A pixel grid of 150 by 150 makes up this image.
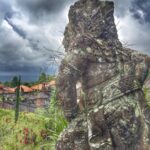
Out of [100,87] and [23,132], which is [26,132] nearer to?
[23,132]

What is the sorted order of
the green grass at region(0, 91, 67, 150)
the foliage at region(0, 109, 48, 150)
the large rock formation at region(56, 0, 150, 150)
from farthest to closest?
the foliage at region(0, 109, 48, 150)
the green grass at region(0, 91, 67, 150)
the large rock formation at region(56, 0, 150, 150)

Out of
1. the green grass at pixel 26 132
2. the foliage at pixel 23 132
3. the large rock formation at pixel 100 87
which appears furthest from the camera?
the foliage at pixel 23 132

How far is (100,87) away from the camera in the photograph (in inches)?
350

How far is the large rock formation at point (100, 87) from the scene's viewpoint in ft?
27.9

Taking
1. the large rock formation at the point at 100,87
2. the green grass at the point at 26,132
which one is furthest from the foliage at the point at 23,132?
the large rock formation at the point at 100,87

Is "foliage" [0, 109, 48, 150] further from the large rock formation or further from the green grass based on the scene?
the large rock formation

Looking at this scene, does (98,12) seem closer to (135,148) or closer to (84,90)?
(84,90)

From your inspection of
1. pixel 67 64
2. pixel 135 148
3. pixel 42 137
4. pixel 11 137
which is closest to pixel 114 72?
pixel 67 64

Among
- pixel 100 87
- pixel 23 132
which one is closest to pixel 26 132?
pixel 23 132

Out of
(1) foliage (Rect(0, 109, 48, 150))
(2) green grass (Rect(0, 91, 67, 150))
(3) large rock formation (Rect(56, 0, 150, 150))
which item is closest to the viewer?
(3) large rock formation (Rect(56, 0, 150, 150))

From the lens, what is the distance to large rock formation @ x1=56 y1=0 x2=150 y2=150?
8.50 m

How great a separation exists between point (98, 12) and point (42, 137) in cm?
1356

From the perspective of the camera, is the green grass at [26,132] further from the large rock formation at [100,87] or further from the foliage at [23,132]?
the large rock formation at [100,87]

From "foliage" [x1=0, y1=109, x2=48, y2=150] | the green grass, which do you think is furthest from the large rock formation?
"foliage" [x1=0, y1=109, x2=48, y2=150]
